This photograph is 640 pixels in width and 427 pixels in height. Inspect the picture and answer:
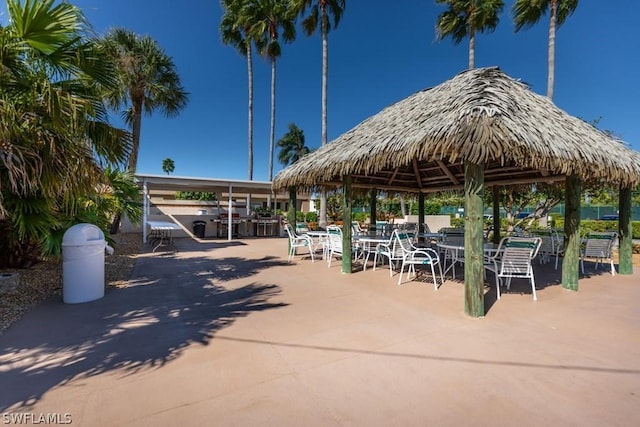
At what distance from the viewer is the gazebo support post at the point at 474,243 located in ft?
13.1

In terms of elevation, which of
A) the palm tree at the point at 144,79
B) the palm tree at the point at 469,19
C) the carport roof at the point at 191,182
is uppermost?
the palm tree at the point at 469,19

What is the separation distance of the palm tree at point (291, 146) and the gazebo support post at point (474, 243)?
30.8 meters

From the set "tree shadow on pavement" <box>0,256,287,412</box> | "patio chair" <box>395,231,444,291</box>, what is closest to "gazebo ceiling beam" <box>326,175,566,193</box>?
"patio chair" <box>395,231,444,291</box>

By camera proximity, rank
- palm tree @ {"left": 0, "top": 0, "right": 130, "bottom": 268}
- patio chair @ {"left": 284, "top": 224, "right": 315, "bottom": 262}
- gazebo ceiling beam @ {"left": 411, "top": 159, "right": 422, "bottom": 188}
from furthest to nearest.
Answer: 1. gazebo ceiling beam @ {"left": 411, "top": 159, "right": 422, "bottom": 188}
2. patio chair @ {"left": 284, "top": 224, "right": 315, "bottom": 262}
3. palm tree @ {"left": 0, "top": 0, "right": 130, "bottom": 268}

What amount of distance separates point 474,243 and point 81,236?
18.9 ft

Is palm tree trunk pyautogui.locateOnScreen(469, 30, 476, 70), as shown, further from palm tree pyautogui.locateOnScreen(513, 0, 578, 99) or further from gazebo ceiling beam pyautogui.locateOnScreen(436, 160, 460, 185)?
gazebo ceiling beam pyautogui.locateOnScreen(436, 160, 460, 185)

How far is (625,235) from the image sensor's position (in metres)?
6.88

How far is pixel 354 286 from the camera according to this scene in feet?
18.6

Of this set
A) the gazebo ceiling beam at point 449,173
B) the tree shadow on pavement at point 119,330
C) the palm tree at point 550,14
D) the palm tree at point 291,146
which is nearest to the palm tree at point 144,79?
the tree shadow on pavement at point 119,330

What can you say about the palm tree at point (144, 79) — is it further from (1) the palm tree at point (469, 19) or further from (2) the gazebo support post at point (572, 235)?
(1) the palm tree at point (469, 19)

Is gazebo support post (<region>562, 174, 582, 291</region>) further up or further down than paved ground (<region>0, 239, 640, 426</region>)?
further up

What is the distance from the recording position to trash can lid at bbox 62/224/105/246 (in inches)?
177

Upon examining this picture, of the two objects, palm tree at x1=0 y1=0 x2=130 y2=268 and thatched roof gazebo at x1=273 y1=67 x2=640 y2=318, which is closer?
palm tree at x1=0 y1=0 x2=130 y2=268

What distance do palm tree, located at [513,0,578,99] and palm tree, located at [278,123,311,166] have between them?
22216mm
